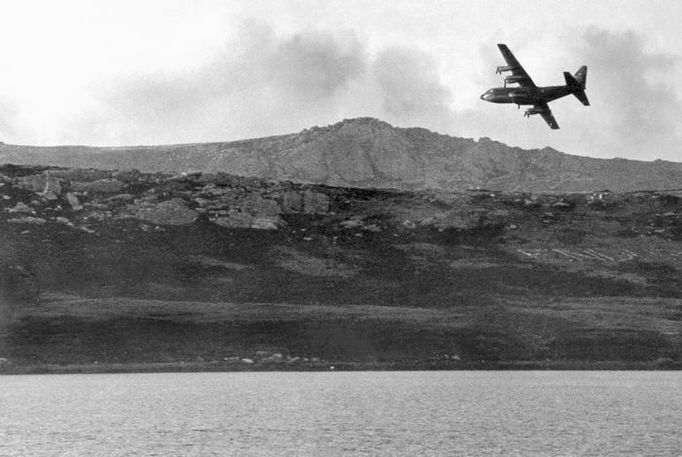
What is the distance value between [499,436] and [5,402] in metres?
47.5

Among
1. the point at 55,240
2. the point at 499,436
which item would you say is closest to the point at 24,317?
the point at 55,240

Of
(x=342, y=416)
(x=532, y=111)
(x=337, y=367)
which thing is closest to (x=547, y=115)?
→ (x=532, y=111)

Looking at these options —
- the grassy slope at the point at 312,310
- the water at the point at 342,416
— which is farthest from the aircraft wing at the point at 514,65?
the grassy slope at the point at 312,310

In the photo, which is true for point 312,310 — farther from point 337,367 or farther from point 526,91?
point 526,91

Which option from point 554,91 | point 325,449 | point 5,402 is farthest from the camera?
point 554,91

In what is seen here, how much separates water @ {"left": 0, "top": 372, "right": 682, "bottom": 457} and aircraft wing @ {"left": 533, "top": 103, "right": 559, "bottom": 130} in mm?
26171

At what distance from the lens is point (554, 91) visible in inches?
3910

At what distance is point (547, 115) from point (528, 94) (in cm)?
458

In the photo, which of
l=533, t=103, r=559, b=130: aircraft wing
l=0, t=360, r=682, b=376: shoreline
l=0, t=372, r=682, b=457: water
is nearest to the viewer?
l=0, t=372, r=682, b=457: water

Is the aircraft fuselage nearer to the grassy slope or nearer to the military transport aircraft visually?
the military transport aircraft

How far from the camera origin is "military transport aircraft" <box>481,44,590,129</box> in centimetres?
9788

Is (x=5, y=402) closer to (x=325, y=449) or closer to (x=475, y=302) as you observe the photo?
(x=325, y=449)

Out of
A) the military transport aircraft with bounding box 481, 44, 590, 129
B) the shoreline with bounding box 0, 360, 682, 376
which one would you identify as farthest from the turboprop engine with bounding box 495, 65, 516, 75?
the shoreline with bounding box 0, 360, 682, 376

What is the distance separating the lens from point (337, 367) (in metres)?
140
